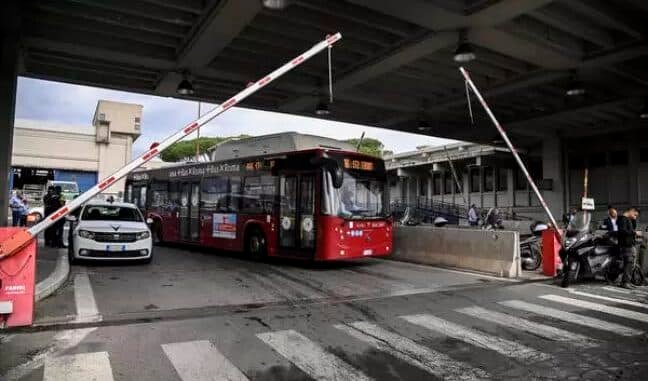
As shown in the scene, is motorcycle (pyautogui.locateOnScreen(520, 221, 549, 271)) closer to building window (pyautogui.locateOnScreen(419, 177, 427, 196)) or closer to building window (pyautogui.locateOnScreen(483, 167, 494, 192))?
building window (pyautogui.locateOnScreen(483, 167, 494, 192))

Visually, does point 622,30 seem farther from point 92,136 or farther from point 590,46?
point 92,136

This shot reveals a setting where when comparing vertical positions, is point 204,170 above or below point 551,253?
above

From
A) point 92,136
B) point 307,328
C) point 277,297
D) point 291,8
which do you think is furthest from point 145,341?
point 92,136

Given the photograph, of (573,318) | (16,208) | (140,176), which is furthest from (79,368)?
(140,176)

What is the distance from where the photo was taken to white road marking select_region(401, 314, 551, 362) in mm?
5574

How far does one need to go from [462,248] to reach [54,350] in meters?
10.1

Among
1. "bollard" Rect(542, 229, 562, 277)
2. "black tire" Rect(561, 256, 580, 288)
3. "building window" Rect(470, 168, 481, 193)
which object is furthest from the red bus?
"building window" Rect(470, 168, 481, 193)

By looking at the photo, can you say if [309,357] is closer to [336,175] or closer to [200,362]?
[200,362]

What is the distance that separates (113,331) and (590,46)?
12.8 metres

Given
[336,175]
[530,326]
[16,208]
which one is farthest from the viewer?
[16,208]

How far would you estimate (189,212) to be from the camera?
16688mm

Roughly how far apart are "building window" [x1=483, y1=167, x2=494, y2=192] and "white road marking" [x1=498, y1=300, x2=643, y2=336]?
90.4 ft

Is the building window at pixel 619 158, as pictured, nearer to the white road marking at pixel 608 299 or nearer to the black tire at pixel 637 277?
the black tire at pixel 637 277

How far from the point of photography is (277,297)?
8875mm
